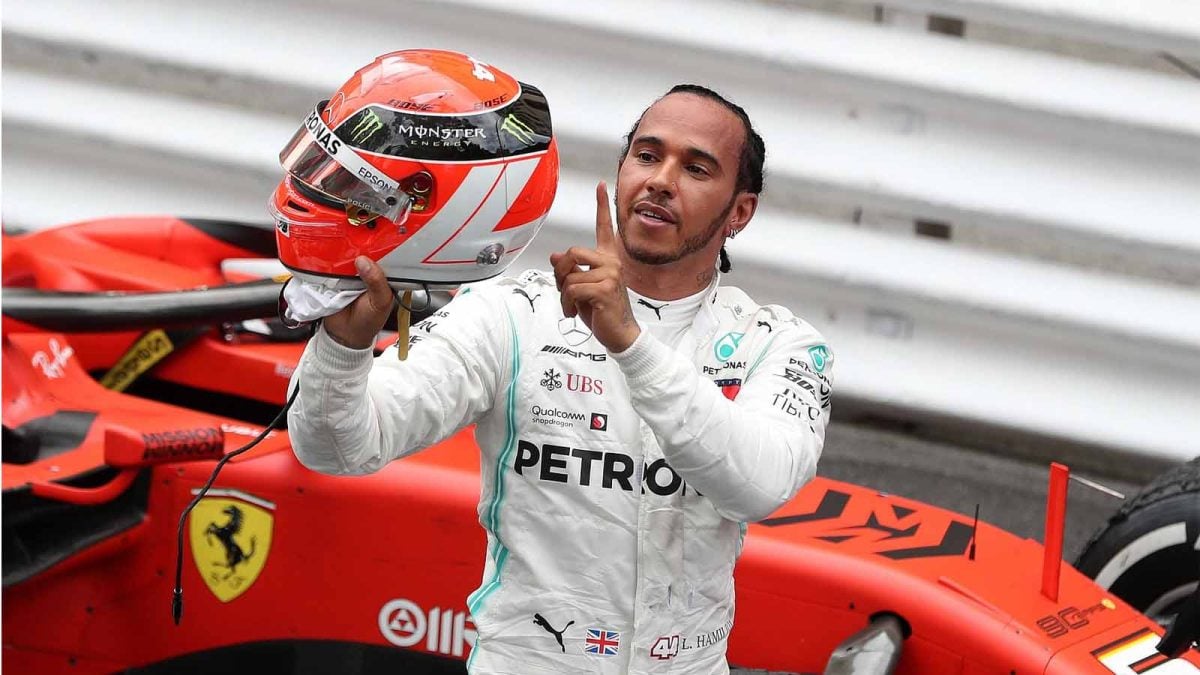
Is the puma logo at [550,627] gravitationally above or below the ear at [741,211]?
below

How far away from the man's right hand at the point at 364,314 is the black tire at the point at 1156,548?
1901 millimetres

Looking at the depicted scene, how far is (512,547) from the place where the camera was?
2443 mm

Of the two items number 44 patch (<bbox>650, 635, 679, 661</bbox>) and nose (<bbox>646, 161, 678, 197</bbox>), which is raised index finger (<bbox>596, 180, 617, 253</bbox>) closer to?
nose (<bbox>646, 161, 678, 197</bbox>)

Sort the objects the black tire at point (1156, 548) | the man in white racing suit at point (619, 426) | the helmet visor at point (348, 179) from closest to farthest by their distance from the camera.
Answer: the helmet visor at point (348, 179) < the man in white racing suit at point (619, 426) < the black tire at point (1156, 548)

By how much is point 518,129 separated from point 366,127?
8.6 inches

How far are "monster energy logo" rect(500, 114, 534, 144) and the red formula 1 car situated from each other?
3.53ft

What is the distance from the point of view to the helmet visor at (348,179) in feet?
6.91

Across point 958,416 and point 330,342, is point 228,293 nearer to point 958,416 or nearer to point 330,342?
point 330,342

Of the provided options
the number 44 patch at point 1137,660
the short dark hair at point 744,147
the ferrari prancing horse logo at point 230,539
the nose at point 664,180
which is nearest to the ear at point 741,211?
the short dark hair at point 744,147

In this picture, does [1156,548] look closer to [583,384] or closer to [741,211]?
[741,211]

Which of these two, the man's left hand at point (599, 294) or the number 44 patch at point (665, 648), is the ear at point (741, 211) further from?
the number 44 patch at point (665, 648)

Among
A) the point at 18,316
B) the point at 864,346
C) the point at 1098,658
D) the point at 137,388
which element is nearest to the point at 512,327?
the point at 1098,658

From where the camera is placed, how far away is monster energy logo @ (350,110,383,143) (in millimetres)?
2113

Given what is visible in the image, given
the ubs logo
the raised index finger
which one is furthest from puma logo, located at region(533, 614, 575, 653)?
the raised index finger
